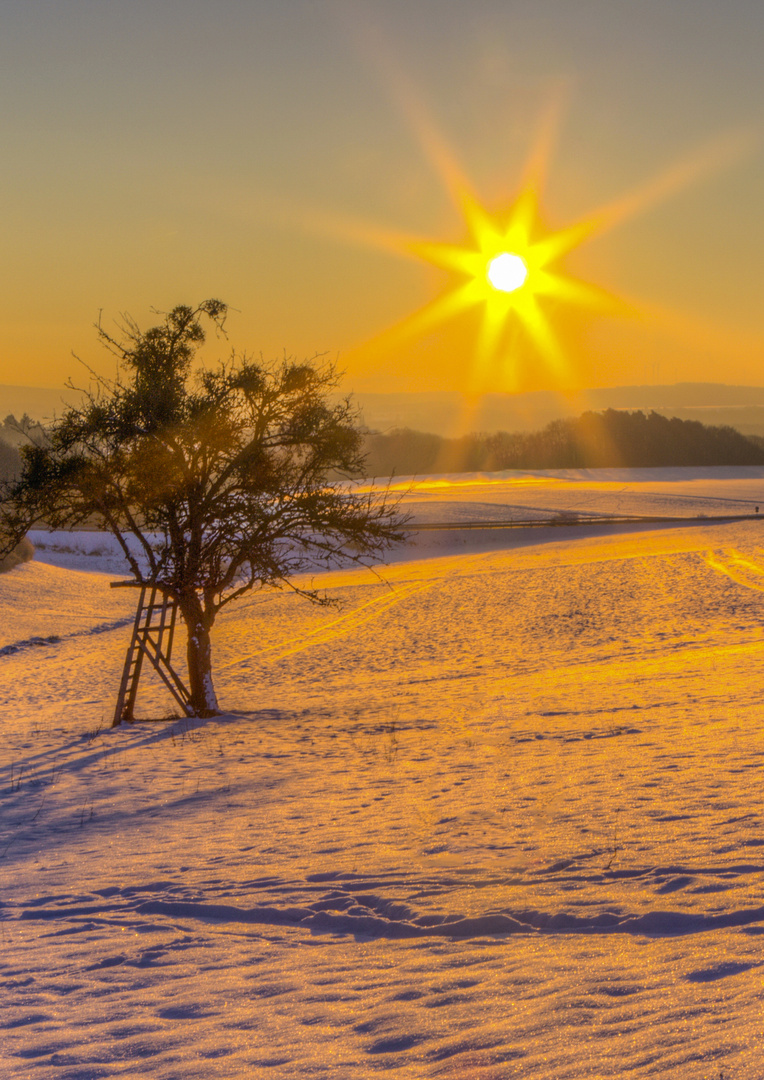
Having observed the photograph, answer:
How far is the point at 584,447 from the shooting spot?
13012 cm

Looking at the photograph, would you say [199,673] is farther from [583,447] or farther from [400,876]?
[583,447]

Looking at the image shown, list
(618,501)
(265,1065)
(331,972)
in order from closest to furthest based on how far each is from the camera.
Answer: (265,1065), (331,972), (618,501)

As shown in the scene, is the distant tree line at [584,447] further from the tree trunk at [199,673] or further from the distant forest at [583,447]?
the tree trunk at [199,673]

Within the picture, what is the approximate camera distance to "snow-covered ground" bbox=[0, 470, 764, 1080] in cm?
461

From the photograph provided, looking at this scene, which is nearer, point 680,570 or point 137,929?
point 137,929

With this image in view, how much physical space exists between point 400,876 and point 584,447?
12710 cm

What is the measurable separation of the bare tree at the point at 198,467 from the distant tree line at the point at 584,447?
10368 centimetres

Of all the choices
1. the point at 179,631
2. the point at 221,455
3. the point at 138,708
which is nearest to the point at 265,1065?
the point at 221,455

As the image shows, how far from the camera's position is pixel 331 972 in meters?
5.58

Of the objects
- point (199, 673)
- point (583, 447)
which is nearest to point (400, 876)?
point (199, 673)

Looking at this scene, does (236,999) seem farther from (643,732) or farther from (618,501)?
(618,501)

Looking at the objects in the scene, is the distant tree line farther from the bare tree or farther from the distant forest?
the bare tree

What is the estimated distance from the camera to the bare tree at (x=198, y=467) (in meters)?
16.4

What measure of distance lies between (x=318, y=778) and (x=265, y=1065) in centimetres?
707
